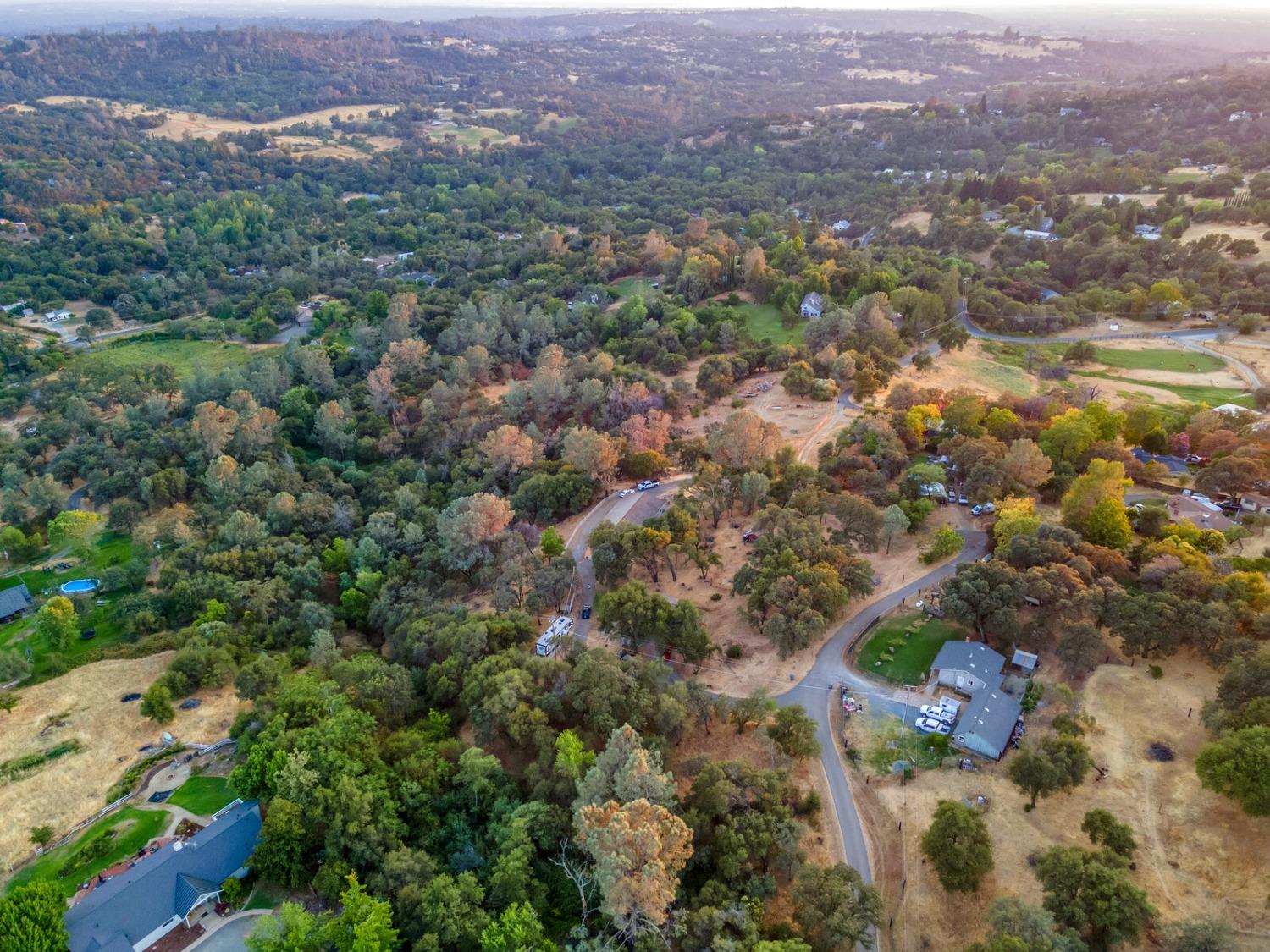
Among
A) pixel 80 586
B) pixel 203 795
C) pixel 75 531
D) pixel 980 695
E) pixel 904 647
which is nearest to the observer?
pixel 203 795

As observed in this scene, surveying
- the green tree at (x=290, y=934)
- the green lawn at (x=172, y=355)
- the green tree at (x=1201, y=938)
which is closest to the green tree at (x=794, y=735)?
the green tree at (x=1201, y=938)

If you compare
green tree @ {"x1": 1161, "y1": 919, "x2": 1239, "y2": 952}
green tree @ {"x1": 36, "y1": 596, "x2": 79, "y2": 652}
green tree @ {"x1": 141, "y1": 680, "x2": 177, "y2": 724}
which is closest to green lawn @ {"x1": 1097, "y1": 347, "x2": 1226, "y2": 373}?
green tree @ {"x1": 1161, "y1": 919, "x2": 1239, "y2": 952}

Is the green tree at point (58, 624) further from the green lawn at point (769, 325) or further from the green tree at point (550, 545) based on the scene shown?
the green lawn at point (769, 325)

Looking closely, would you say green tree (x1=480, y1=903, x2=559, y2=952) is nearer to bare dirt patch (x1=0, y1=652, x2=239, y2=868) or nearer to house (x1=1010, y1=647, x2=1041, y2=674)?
bare dirt patch (x1=0, y1=652, x2=239, y2=868)

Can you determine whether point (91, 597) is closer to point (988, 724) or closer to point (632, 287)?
point (988, 724)

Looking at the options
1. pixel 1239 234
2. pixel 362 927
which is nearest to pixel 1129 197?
pixel 1239 234

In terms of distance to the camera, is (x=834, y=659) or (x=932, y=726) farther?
(x=834, y=659)
